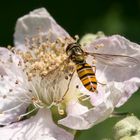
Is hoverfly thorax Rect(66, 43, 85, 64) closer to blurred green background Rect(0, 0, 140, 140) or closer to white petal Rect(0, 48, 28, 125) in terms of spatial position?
white petal Rect(0, 48, 28, 125)

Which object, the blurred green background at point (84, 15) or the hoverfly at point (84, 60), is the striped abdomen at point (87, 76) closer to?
the hoverfly at point (84, 60)

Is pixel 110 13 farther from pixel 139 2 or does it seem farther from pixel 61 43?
pixel 61 43

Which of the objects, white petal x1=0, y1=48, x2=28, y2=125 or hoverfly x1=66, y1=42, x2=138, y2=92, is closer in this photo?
hoverfly x1=66, y1=42, x2=138, y2=92

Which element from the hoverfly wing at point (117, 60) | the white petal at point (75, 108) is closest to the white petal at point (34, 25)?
the hoverfly wing at point (117, 60)

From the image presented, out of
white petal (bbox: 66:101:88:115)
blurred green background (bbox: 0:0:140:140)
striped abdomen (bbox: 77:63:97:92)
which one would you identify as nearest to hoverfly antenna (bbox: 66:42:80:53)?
striped abdomen (bbox: 77:63:97:92)

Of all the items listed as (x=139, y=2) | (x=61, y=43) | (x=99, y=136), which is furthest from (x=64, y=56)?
(x=139, y=2)
